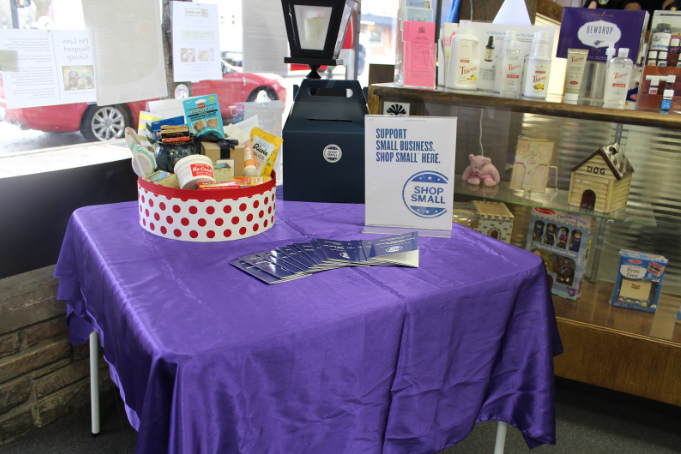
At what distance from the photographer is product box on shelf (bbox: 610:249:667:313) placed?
79.5 inches

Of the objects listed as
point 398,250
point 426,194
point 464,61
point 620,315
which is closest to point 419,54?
point 464,61

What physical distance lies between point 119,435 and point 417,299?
1344 millimetres

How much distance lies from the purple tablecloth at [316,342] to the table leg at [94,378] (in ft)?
0.85

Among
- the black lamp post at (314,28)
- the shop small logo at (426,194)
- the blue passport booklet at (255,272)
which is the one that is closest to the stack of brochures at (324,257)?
the blue passport booklet at (255,272)

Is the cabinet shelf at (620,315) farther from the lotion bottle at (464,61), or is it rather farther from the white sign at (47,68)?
the white sign at (47,68)

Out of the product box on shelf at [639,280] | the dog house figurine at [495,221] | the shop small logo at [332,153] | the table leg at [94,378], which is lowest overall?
the table leg at [94,378]

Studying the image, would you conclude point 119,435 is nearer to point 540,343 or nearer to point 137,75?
point 137,75

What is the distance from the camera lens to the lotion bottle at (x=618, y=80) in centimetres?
174

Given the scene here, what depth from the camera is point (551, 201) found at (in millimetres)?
2111

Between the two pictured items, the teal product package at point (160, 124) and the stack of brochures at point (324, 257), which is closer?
the stack of brochures at point (324, 257)

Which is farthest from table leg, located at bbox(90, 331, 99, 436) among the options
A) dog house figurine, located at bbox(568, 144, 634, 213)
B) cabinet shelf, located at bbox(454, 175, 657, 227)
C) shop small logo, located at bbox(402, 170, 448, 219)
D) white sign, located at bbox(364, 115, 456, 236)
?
dog house figurine, located at bbox(568, 144, 634, 213)

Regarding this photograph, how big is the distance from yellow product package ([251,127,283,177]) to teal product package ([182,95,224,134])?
0.33 ft

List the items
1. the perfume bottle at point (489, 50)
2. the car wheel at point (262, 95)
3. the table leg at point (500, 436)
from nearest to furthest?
1. the table leg at point (500, 436)
2. the perfume bottle at point (489, 50)
3. the car wheel at point (262, 95)

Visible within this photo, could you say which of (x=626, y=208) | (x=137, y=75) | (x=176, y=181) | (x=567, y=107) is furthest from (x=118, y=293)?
(x=626, y=208)
